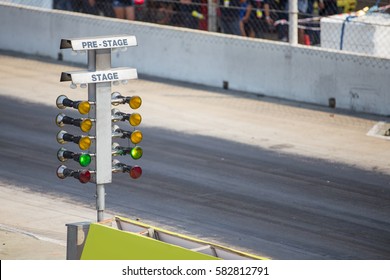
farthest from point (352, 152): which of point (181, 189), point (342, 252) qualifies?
point (342, 252)

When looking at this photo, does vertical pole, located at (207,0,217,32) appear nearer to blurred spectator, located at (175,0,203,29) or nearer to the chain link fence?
the chain link fence

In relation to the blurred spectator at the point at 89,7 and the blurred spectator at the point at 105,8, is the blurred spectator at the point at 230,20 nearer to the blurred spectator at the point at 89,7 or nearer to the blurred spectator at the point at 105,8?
the blurred spectator at the point at 105,8

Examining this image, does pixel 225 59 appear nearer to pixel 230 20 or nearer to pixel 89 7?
pixel 230 20

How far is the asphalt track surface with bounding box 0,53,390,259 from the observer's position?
42.9 ft

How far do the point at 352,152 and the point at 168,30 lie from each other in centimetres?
598

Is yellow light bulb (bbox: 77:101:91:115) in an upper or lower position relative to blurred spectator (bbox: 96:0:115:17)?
upper

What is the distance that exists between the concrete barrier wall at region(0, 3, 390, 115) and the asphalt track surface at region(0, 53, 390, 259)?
63.4 inches

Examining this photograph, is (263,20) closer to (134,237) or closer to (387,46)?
(387,46)

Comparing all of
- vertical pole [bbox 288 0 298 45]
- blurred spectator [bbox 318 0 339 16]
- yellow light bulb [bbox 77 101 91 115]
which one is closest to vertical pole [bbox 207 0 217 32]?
vertical pole [bbox 288 0 298 45]

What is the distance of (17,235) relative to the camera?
13039 mm

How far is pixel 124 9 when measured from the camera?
23000mm

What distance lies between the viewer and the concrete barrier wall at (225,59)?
19188mm

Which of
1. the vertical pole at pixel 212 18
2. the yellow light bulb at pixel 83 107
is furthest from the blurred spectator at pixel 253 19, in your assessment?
the yellow light bulb at pixel 83 107

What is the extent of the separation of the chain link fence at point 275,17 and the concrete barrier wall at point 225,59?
54 cm
